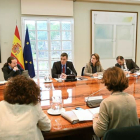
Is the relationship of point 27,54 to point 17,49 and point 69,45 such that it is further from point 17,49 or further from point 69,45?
point 69,45

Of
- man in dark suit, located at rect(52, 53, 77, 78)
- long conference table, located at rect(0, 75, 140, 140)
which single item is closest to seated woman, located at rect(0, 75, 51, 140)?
long conference table, located at rect(0, 75, 140, 140)

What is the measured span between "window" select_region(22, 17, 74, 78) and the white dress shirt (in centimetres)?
359

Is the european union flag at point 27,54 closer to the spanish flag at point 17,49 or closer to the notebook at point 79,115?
the spanish flag at point 17,49

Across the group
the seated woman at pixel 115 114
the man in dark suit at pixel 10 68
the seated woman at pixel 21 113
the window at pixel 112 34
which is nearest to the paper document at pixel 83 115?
the seated woman at pixel 115 114

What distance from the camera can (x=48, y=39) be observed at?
15.3ft

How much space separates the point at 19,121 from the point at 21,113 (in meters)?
0.05

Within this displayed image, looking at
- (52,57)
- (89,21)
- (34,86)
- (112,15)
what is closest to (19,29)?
(52,57)

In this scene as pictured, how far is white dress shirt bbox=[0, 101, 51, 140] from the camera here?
110 centimetres

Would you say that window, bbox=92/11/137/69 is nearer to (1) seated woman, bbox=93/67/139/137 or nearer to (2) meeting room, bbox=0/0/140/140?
(2) meeting room, bbox=0/0/140/140

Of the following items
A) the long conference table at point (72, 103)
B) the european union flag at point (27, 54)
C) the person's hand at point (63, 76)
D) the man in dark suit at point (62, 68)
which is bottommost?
the long conference table at point (72, 103)

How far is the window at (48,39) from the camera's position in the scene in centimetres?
458

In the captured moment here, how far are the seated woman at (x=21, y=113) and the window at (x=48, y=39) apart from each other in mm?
3521

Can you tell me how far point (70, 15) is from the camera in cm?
458

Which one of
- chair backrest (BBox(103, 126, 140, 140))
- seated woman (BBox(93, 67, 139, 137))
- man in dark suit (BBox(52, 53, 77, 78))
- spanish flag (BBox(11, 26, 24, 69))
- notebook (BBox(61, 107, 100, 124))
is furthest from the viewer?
spanish flag (BBox(11, 26, 24, 69))
